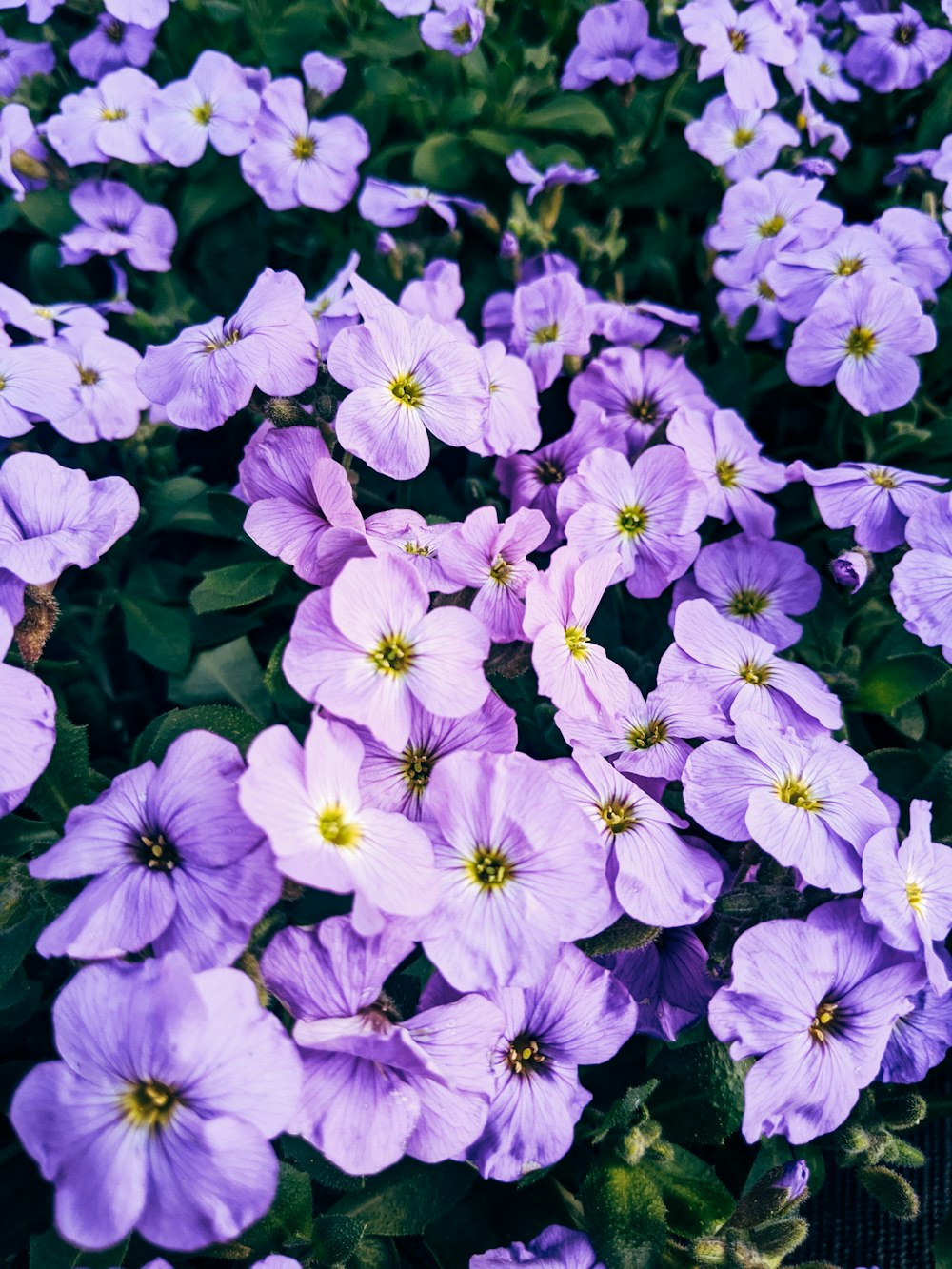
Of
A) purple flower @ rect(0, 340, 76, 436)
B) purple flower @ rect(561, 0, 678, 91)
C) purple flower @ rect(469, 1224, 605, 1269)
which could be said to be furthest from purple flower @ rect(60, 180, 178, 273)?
purple flower @ rect(469, 1224, 605, 1269)

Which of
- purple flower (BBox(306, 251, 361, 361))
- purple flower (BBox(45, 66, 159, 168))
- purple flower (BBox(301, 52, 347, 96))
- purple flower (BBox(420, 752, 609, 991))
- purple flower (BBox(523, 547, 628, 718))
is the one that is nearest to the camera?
Answer: purple flower (BBox(420, 752, 609, 991))

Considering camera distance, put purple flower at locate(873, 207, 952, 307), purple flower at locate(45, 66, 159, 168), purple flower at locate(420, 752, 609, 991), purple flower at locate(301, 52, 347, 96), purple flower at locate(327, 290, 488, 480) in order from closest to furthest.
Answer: purple flower at locate(420, 752, 609, 991), purple flower at locate(327, 290, 488, 480), purple flower at locate(873, 207, 952, 307), purple flower at locate(45, 66, 159, 168), purple flower at locate(301, 52, 347, 96)

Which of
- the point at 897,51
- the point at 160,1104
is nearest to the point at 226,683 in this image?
the point at 160,1104

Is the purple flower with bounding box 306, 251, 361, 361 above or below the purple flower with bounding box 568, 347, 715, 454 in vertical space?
above

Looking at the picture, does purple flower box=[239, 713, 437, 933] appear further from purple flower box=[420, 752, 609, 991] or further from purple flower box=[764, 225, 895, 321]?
purple flower box=[764, 225, 895, 321]

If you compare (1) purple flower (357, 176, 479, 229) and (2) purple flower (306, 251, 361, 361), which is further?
(1) purple flower (357, 176, 479, 229)

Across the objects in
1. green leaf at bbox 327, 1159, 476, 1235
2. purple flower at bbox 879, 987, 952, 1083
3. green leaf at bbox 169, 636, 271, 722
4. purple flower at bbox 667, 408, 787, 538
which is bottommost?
green leaf at bbox 327, 1159, 476, 1235

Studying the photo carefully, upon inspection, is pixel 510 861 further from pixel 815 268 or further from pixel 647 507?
pixel 815 268
